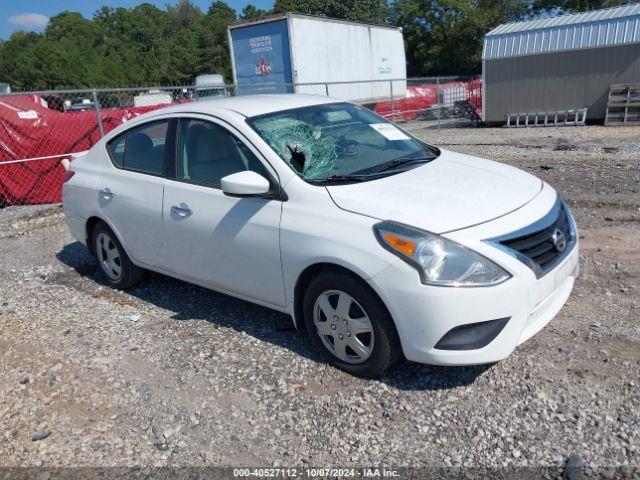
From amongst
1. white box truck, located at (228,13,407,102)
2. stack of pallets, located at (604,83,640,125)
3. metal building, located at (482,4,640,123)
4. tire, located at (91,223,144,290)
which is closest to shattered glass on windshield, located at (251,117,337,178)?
tire, located at (91,223,144,290)

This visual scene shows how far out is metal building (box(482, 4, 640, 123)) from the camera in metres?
16.7

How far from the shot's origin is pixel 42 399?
3.57m

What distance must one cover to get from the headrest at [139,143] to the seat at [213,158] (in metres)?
0.62

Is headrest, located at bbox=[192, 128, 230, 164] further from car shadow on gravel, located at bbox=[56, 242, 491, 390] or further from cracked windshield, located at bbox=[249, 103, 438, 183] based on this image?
car shadow on gravel, located at bbox=[56, 242, 491, 390]

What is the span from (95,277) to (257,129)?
9.57 feet

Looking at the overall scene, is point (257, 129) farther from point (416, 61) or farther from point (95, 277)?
point (416, 61)

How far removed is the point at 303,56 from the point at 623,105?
943cm

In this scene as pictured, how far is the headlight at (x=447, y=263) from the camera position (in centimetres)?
292

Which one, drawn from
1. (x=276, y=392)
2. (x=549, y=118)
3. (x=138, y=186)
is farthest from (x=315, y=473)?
(x=549, y=118)

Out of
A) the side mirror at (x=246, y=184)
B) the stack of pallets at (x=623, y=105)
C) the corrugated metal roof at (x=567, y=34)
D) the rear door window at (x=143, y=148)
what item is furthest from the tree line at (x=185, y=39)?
the side mirror at (x=246, y=184)

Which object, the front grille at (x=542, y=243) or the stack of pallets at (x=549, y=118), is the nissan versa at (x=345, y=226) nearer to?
the front grille at (x=542, y=243)

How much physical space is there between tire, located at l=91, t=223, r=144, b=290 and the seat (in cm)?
133

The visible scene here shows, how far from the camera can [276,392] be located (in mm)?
3438

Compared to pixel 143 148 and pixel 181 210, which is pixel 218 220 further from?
pixel 143 148
